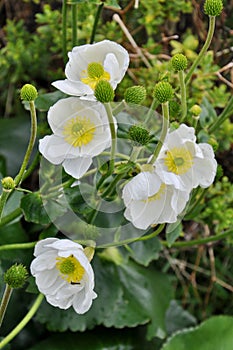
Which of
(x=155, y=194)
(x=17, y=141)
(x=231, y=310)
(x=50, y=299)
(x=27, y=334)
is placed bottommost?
(x=231, y=310)

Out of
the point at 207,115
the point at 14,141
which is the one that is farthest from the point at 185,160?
the point at 14,141

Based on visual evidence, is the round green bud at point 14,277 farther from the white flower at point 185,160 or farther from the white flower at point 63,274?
the white flower at point 185,160

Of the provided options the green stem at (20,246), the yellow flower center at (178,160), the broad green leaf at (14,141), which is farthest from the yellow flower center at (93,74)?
the broad green leaf at (14,141)

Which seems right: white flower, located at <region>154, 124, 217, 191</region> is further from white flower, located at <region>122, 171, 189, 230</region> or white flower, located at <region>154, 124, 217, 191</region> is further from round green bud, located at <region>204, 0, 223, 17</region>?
round green bud, located at <region>204, 0, 223, 17</region>

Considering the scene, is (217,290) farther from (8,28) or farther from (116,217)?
(8,28)

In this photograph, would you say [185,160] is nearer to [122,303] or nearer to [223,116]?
[223,116]

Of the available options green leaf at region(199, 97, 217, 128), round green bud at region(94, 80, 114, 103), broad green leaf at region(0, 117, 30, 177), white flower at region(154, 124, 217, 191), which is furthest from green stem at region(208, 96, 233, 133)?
broad green leaf at region(0, 117, 30, 177)

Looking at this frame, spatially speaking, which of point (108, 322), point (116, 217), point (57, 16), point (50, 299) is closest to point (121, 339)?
point (108, 322)
